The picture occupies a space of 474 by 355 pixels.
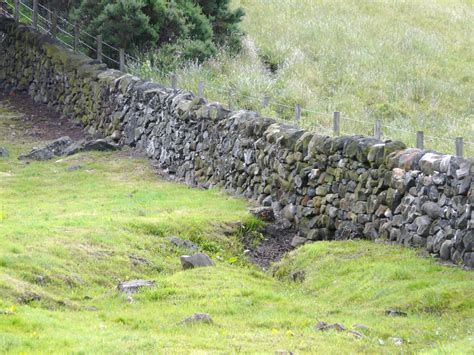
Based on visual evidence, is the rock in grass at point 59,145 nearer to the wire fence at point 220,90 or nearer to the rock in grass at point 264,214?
the wire fence at point 220,90

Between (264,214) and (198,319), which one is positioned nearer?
(198,319)

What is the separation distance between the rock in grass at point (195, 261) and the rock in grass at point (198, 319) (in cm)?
408

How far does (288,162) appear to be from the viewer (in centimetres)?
2159

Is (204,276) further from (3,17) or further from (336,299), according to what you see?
(3,17)

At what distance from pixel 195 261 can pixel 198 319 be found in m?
4.28

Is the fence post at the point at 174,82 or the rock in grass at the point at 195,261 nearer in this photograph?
the rock in grass at the point at 195,261

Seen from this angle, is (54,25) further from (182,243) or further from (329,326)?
(329,326)

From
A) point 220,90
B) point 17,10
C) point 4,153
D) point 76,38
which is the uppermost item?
point 17,10

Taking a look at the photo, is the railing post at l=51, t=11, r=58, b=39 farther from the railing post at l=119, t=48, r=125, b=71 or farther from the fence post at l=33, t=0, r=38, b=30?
the railing post at l=119, t=48, r=125, b=71

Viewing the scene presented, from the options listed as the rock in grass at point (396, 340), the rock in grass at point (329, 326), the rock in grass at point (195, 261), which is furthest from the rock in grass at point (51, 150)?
the rock in grass at point (396, 340)

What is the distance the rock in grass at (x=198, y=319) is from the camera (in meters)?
13.2

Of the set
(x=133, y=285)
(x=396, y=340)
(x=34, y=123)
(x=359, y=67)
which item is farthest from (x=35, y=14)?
(x=396, y=340)

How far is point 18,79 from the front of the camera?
38594 millimetres

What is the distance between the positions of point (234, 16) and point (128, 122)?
29.1ft
